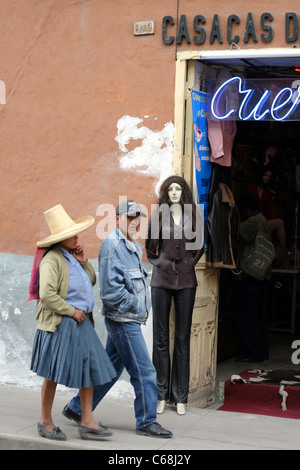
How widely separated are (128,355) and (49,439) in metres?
0.90

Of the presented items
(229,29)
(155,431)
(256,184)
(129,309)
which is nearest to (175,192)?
(129,309)

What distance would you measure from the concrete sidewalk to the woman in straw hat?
189 millimetres

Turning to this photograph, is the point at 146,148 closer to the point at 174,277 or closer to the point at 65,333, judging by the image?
the point at 174,277

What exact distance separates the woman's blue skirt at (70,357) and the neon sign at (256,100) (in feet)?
8.62

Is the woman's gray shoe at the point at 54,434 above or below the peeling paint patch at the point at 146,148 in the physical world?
below

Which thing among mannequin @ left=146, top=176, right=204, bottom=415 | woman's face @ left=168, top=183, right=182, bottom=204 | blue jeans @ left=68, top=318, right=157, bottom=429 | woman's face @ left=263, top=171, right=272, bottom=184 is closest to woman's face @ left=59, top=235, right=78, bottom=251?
blue jeans @ left=68, top=318, right=157, bottom=429

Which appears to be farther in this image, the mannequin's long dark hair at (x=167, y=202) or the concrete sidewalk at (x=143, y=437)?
the mannequin's long dark hair at (x=167, y=202)

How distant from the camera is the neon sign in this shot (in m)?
7.25

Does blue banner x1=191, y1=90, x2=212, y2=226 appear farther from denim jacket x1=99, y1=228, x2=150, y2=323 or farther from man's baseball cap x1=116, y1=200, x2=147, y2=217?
denim jacket x1=99, y1=228, x2=150, y2=323

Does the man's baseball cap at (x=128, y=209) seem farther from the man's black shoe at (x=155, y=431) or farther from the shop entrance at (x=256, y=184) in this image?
the man's black shoe at (x=155, y=431)

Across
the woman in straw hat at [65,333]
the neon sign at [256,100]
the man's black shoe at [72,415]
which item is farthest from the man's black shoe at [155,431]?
the neon sign at [256,100]

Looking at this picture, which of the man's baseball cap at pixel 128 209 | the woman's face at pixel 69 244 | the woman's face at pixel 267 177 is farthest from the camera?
the woman's face at pixel 267 177

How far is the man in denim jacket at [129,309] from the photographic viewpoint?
6164mm

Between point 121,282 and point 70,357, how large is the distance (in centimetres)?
72
